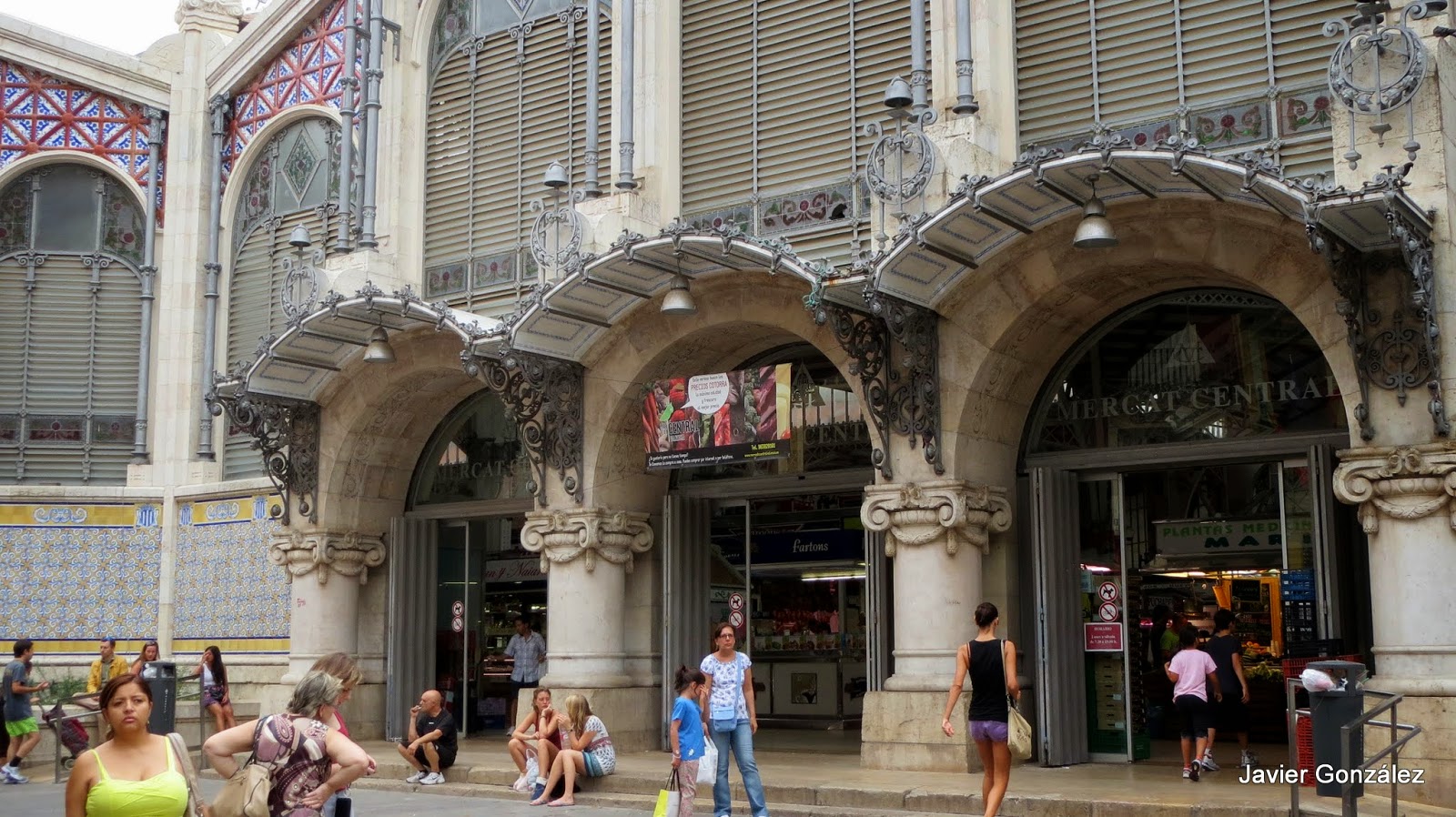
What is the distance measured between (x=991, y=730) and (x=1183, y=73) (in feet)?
21.0

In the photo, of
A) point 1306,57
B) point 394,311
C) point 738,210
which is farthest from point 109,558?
point 1306,57

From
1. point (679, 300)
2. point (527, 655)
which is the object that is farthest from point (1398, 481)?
point (527, 655)

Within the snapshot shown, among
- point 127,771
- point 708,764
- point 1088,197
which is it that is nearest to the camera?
point 127,771

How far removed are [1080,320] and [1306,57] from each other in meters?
3.07

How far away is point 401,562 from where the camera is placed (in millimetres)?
19547

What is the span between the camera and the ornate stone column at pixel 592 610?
16.3 metres

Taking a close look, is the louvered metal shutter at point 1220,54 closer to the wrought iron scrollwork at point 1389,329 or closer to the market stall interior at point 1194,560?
the wrought iron scrollwork at point 1389,329

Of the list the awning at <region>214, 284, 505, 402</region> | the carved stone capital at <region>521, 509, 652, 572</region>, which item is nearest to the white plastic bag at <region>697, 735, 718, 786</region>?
the carved stone capital at <region>521, 509, 652, 572</region>

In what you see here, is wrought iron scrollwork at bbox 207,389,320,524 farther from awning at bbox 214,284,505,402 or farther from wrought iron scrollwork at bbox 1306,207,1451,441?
wrought iron scrollwork at bbox 1306,207,1451,441

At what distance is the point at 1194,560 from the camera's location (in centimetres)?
1609

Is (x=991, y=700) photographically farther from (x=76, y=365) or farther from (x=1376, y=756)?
(x=76, y=365)

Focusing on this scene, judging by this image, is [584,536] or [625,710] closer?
[584,536]

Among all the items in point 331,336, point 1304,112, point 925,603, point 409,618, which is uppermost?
point 1304,112

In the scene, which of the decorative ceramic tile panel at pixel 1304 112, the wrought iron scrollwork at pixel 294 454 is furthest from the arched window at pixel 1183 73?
the wrought iron scrollwork at pixel 294 454
